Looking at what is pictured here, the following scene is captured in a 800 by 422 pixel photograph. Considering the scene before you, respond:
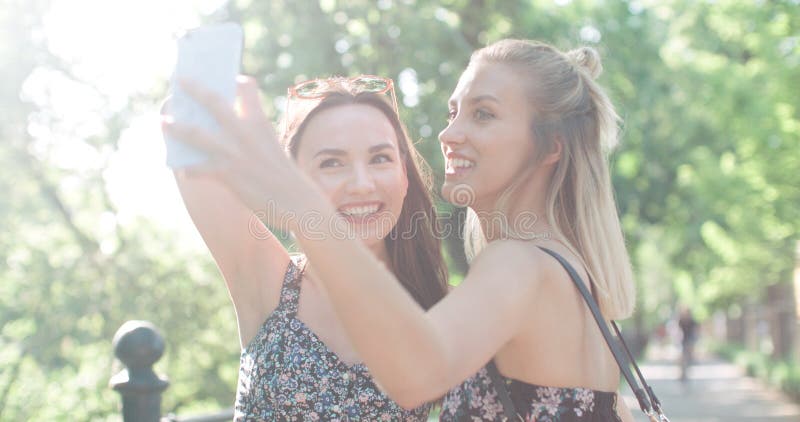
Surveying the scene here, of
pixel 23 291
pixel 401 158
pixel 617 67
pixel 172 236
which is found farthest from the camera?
pixel 617 67

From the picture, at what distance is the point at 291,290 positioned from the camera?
213cm

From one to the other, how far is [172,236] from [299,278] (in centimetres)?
721

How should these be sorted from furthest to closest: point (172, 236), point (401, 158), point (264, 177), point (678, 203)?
point (678, 203) < point (172, 236) < point (401, 158) < point (264, 177)

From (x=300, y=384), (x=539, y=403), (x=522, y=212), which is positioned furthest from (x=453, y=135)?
A: (x=300, y=384)

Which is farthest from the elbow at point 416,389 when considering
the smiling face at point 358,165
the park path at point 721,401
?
the park path at point 721,401

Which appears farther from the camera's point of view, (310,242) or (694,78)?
(694,78)

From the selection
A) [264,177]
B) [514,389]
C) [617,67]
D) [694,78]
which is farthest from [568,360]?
[694,78]

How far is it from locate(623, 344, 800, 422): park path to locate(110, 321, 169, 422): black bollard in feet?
33.0

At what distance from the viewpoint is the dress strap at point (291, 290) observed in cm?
209

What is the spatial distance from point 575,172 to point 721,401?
14.4m

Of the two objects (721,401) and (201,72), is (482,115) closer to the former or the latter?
(201,72)

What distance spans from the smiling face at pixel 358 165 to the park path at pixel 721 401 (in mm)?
10429

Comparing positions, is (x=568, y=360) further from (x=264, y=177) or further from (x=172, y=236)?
(x=172, y=236)

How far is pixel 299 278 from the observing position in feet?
7.13
